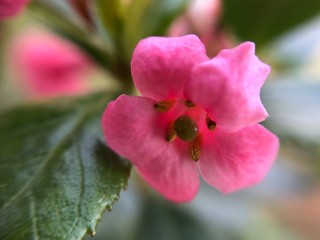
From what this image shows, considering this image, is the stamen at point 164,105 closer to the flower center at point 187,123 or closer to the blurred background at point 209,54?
the flower center at point 187,123

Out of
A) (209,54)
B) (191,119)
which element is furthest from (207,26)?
(191,119)

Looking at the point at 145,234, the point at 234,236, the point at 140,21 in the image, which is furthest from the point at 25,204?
the point at 234,236

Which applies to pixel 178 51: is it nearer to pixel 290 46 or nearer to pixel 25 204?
pixel 25 204

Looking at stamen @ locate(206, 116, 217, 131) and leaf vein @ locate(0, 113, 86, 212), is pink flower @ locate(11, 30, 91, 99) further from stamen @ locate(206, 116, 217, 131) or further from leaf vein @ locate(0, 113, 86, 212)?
stamen @ locate(206, 116, 217, 131)

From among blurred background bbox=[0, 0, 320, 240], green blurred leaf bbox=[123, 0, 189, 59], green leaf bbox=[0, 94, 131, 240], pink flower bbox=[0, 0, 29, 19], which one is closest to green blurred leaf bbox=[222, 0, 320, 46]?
blurred background bbox=[0, 0, 320, 240]

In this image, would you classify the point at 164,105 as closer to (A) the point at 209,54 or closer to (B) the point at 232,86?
(B) the point at 232,86
